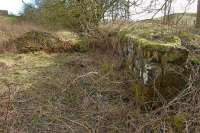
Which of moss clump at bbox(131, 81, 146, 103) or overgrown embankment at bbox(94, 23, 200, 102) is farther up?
overgrown embankment at bbox(94, 23, 200, 102)

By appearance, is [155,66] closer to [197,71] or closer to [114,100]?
[197,71]

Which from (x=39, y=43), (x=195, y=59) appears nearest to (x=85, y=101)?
(x=195, y=59)

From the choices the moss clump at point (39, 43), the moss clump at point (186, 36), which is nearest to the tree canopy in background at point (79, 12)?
the moss clump at point (39, 43)

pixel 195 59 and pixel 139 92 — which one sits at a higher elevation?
pixel 195 59

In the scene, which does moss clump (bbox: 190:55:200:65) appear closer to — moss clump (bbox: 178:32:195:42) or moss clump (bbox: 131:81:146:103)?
moss clump (bbox: 178:32:195:42)

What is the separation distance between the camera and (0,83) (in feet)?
22.2

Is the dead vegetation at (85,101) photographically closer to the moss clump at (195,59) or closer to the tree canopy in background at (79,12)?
the moss clump at (195,59)

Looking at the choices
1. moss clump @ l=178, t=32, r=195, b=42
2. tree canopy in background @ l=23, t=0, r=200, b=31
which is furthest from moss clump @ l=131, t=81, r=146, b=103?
tree canopy in background @ l=23, t=0, r=200, b=31

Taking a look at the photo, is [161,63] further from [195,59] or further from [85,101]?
[85,101]

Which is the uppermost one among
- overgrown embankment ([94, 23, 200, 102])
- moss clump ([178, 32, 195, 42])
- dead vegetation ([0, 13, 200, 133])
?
moss clump ([178, 32, 195, 42])

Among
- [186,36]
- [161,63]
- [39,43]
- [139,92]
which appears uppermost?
[186,36]

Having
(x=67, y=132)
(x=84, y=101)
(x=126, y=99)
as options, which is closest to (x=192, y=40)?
(x=126, y=99)

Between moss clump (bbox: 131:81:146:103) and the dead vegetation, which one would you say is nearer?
the dead vegetation

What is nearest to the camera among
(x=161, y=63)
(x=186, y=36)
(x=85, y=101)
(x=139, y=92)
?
(x=161, y=63)
